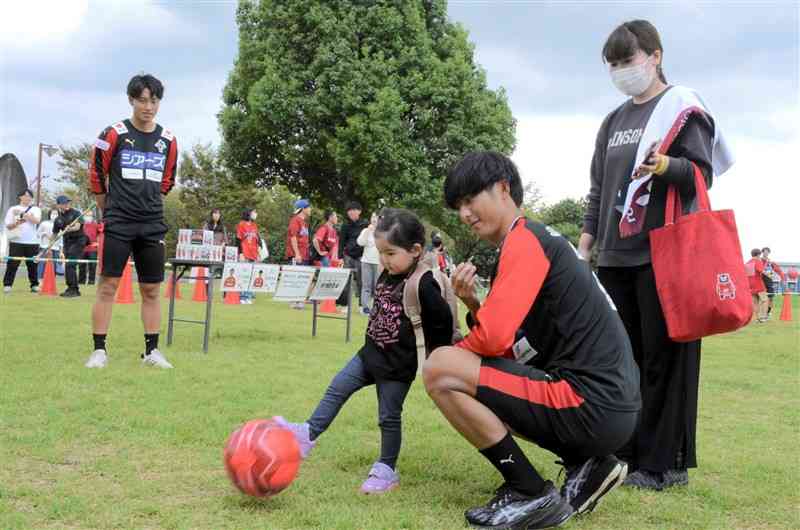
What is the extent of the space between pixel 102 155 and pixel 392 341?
3.82 meters

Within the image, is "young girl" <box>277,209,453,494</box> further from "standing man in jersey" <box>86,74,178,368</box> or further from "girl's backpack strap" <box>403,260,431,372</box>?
"standing man in jersey" <box>86,74,178,368</box>

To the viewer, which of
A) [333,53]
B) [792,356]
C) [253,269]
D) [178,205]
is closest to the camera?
[253,269]

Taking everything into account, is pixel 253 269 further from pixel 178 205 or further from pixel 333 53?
pixel 178 205

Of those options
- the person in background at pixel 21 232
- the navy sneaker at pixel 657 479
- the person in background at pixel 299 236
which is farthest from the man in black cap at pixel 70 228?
the navy sneaker at pixel 657 479

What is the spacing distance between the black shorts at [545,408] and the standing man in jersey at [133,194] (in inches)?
175

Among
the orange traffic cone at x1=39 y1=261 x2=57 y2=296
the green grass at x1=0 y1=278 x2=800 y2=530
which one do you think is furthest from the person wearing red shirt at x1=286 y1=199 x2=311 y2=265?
the green grass at x1=0 y1=278 x2=800 y2=530

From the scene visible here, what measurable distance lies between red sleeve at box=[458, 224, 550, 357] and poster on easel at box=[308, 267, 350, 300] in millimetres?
6239

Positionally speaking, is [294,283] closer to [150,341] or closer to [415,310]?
[150,341]

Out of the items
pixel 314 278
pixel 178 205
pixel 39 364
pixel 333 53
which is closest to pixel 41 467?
pixel 39 364

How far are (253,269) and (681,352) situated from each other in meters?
5.47

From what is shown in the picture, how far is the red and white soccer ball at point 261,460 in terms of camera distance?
3.30 metres

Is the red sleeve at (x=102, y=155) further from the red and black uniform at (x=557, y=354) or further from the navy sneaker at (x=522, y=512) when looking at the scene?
the navy sneaker at (x=522, y=512)

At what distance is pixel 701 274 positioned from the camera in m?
3.62

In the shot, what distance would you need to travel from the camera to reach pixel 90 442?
440 cm
